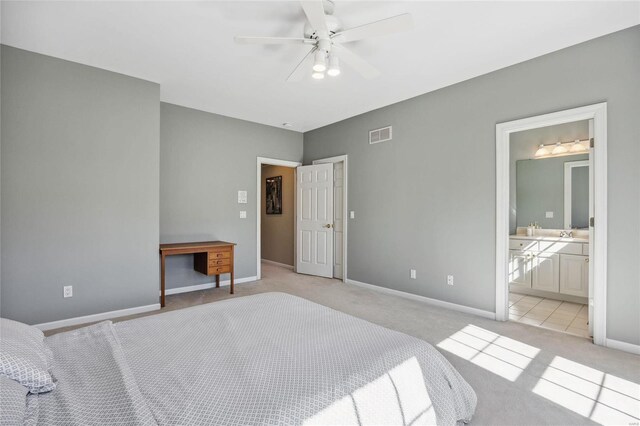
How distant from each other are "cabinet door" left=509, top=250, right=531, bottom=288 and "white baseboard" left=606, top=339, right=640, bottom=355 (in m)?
1.72

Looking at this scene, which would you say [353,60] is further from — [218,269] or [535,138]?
[535,138]

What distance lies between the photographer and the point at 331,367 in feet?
4.15

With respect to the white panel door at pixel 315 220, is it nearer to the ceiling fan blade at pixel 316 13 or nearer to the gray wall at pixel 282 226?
the gray wall at pixel 282 226

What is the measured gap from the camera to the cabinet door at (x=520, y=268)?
4.32 metres

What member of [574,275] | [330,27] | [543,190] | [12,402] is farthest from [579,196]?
[12,402]

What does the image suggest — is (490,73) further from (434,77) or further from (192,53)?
(192,53)

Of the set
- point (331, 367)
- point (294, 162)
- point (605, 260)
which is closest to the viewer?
point (331, 367)

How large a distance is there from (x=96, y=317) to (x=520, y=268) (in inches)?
213

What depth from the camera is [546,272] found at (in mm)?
4133

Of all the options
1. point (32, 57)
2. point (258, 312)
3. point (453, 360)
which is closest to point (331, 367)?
point (258, 312)

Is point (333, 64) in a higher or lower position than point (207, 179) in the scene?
higher

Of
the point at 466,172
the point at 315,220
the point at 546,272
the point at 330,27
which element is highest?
the point at 330,27

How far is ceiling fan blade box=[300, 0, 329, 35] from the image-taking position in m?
1.83

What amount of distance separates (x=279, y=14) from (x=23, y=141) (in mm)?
2683
